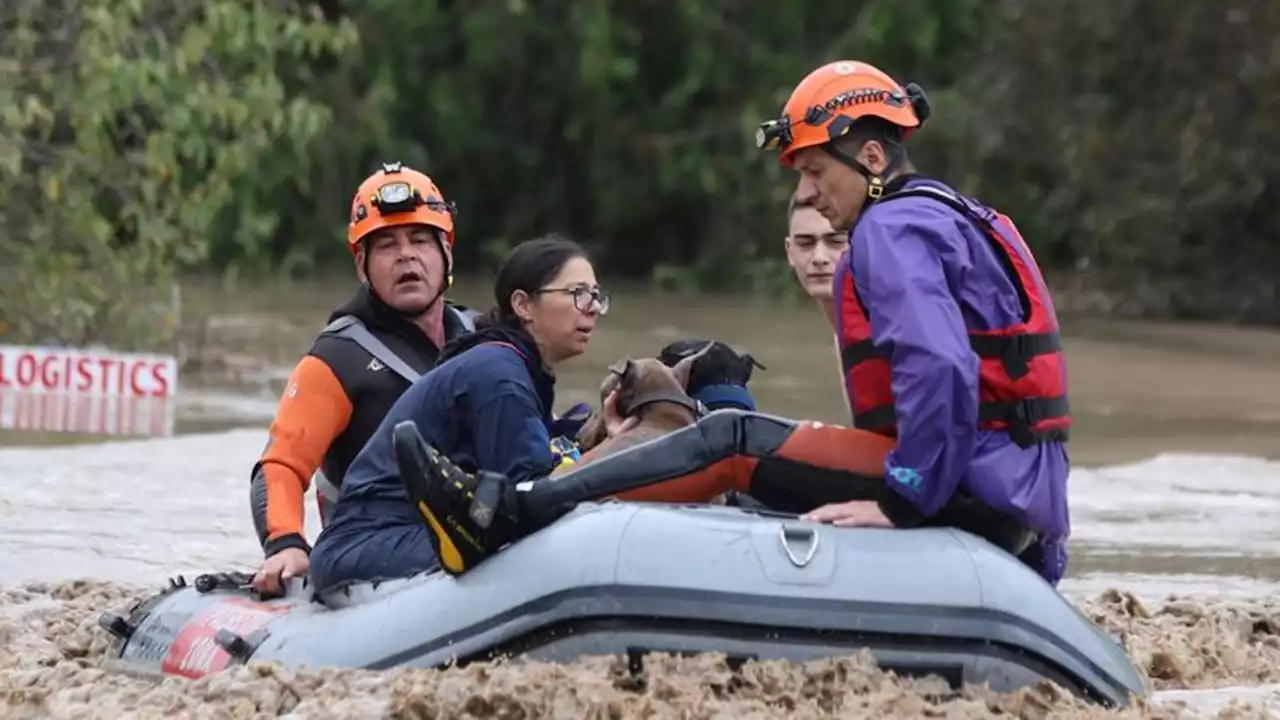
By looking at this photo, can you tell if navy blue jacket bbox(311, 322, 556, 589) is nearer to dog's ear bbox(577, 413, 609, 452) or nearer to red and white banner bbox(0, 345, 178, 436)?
dog's ear bbox(577, 413, 609, 452)

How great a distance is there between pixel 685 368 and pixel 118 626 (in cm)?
177

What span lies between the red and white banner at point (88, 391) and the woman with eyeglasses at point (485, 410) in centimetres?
674

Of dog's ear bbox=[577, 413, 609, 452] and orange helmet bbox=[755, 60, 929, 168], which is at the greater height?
orange helmet bbox=[755, 60, 929, 168]

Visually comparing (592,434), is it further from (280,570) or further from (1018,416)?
(1018,416)

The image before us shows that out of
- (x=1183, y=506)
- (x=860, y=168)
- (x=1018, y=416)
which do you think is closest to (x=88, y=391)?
(x=1183, y=506)

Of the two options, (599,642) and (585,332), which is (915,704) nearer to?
(599,642)

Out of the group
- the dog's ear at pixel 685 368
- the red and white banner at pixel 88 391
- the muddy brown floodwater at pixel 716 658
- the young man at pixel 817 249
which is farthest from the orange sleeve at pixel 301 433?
the red and white banner at pixel 88 391

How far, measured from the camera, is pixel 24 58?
602 inches

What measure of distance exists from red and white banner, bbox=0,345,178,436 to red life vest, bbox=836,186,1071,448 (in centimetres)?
→ 770

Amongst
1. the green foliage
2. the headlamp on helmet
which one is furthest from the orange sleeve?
the green foliage

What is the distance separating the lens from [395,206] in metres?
7.35

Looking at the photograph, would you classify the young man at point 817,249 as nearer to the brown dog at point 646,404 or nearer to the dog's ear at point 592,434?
the dog's ear at point 592,434

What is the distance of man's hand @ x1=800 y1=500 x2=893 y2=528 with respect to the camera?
5.96 m

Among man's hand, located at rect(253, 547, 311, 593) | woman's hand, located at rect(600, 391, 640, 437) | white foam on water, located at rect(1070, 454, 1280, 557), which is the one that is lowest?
white foam on water, located at rect(1070, 454, 1280, 557)
